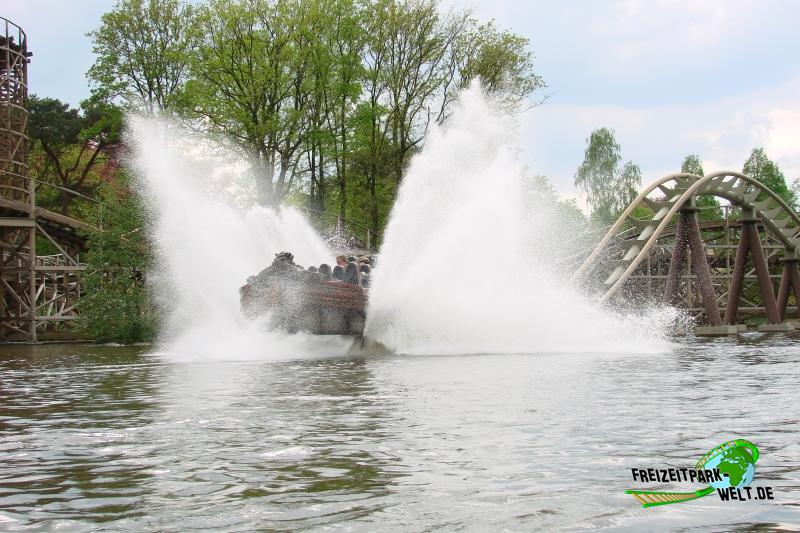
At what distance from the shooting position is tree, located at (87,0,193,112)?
50.6 meters

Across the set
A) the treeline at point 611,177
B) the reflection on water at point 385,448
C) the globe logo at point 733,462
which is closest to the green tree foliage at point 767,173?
the treeline at point 611,177

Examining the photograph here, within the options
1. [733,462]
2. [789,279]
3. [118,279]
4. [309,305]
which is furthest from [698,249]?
[733,462]

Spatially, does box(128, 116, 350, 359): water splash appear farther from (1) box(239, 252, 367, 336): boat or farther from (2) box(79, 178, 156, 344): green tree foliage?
(1) box(239, 252, 367, 336): boat

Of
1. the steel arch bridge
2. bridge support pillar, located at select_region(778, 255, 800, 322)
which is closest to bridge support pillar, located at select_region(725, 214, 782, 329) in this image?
the steel arch bridge

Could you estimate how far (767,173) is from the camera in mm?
93688

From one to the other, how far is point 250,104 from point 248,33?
11.5ft

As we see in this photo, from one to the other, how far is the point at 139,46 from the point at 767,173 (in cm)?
6493

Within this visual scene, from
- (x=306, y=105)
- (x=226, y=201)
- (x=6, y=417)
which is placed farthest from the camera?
(x=306, y=105)

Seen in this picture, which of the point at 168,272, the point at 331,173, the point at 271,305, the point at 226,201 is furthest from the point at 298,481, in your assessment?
the point at 331,173

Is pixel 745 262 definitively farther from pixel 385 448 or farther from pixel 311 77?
pixel 385 448

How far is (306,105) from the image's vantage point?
48.4 m

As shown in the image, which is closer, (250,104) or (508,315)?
(508,315)

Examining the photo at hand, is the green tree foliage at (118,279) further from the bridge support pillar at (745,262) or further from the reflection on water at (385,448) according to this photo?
the bridge support pillar at (745,262)

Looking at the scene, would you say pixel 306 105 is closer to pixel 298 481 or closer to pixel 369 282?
pixel 369 282
